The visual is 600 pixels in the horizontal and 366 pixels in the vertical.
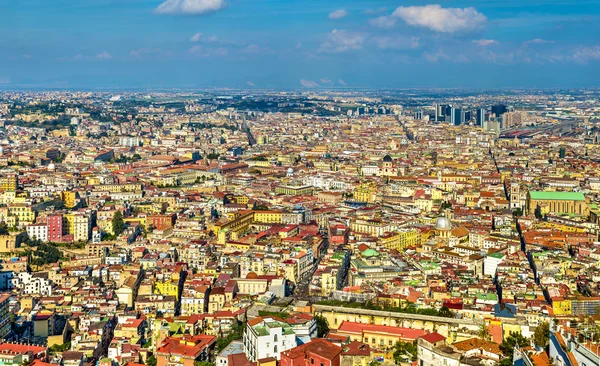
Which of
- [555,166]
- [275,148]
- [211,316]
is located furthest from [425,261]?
[275,148]

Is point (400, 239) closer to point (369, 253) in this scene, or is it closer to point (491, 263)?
point (369, 253)

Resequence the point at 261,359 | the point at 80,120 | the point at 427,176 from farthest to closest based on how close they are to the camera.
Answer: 1. the point at 80,120
2. the point at 427,176
3. the point at 261,359

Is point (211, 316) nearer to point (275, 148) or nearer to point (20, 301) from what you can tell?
point (20, 301)

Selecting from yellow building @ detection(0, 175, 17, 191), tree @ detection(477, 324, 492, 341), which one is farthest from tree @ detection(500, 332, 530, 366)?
yellow building @ detection(0, 175, 17, 191)

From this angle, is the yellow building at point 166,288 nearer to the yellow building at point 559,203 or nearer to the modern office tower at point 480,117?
the yellow building at point 559,203

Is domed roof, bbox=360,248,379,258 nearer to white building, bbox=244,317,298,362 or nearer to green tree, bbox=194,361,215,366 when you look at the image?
white building, bbox=244,317,298,362
